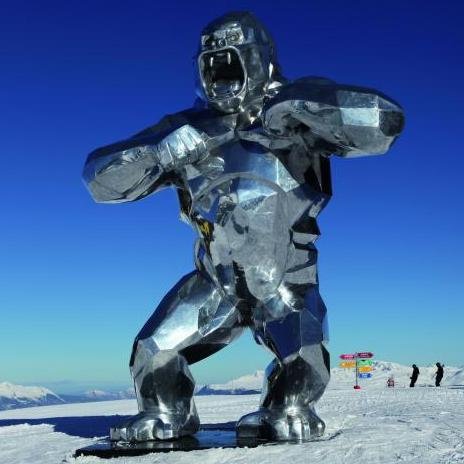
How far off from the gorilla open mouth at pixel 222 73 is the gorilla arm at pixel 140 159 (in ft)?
1.04

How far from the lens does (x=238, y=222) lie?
476 cm

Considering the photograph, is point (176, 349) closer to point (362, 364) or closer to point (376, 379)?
point (362, 364)

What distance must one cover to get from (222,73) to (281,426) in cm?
237

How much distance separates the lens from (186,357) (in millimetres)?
4984

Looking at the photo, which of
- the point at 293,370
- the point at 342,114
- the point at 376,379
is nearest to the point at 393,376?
the point at 376,379

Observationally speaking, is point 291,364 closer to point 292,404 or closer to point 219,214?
point 292,404

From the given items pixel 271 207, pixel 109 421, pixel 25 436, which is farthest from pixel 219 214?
pixel 109 421

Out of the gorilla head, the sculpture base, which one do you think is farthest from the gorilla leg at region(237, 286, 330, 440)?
the gorilla head

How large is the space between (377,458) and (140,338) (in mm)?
1803

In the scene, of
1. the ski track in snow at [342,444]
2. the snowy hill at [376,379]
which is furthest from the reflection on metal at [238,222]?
the snowy hill at [376,379]

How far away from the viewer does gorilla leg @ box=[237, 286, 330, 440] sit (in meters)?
4.61

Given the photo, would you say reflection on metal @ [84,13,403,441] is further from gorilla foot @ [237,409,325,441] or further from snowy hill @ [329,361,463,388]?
snowy hill @ [329,361,463,388]

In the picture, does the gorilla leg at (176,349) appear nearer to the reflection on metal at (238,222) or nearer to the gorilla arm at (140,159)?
the reflection on metal at (238,222)

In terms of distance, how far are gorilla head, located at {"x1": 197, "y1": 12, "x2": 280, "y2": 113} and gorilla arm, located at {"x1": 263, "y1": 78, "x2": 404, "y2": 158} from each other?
0.35m
